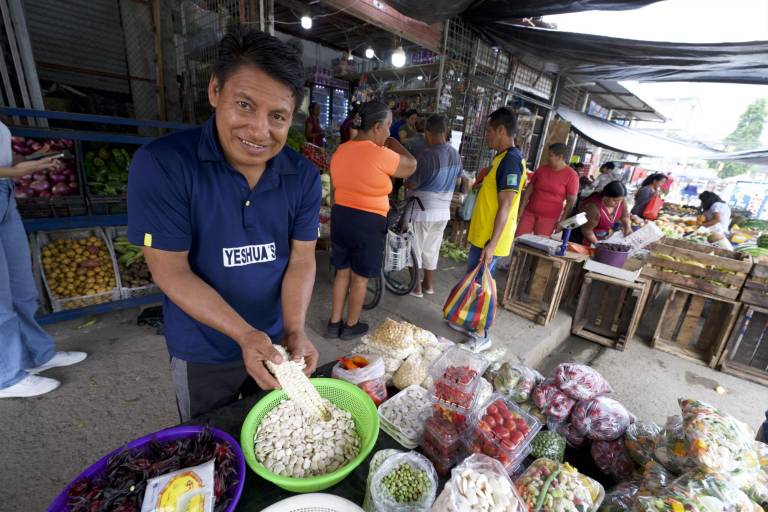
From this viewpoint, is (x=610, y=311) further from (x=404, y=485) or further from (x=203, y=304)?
(x=203, y=304)

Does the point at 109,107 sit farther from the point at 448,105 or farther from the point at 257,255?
the point at 448,105

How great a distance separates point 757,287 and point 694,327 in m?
0.74

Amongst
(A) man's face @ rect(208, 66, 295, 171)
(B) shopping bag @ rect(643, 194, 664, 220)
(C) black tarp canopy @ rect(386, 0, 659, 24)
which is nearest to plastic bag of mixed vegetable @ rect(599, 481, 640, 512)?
(A) man's face @ rect(208, 66, 295, 171)

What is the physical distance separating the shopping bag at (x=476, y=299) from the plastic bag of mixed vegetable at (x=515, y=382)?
4.45ft

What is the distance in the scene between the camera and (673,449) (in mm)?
1192

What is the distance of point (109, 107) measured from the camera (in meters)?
4.69

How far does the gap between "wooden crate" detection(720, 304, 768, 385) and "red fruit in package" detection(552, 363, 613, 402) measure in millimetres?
3419

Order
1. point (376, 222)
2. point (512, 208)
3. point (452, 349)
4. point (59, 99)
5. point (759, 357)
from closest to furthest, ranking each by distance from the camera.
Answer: point (452, 349) < point (376, 222) < point (512, 208) < point (759, 357) < point (59, 99)

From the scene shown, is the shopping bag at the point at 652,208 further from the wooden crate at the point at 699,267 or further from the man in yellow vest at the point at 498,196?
the man in yellow vest at the point at 498,196

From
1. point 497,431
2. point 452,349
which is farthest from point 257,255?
point 497,431

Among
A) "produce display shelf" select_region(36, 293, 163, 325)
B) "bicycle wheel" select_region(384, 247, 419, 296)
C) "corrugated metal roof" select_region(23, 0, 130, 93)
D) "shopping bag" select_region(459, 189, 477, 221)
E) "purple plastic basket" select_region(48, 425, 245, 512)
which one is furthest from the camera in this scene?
"shopping bag" select_region(459, 189, 477, 221)

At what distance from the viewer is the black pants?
149 centimetres

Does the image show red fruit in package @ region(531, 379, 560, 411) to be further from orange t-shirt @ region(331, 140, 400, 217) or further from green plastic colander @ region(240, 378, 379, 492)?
orange t-shirt @ region(331, 140, 400, 217)

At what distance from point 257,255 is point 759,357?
541 centimetres
